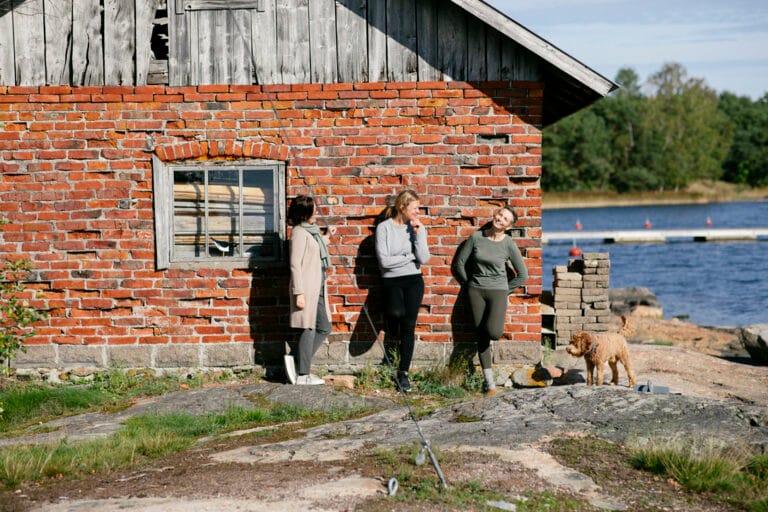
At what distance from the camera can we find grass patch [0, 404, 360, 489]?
615 cm

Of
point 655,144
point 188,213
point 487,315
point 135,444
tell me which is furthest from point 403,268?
point 655,144

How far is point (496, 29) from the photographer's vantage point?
8852 mm

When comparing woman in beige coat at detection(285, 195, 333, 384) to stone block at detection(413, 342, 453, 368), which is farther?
stone block at detection(413, 342, 453, 368)

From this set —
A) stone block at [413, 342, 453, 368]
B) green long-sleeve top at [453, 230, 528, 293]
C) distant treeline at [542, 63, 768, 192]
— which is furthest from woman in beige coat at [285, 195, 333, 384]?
distant treeline at [542, 63, 768, 192]

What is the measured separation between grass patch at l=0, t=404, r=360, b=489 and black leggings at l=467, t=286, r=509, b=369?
5.35 feet

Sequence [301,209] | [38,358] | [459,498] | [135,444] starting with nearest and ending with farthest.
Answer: [459,498] → [135,444] → [301,209] → [38,358]

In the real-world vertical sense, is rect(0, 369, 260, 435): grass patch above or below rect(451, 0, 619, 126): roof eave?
below

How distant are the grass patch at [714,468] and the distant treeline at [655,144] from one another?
70.0 meters

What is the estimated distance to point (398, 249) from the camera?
8844 mm

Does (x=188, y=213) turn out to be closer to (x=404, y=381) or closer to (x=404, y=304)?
(x=404, y=304)

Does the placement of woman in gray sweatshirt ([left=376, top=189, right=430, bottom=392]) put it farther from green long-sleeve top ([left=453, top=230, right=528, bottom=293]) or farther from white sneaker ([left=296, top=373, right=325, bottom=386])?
white sneaker ([left=296, top=373, right=325, bottom=386])

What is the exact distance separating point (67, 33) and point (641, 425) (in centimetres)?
694

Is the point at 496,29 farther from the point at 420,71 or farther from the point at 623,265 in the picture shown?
the point at 623,265

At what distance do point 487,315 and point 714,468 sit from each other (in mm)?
3481
